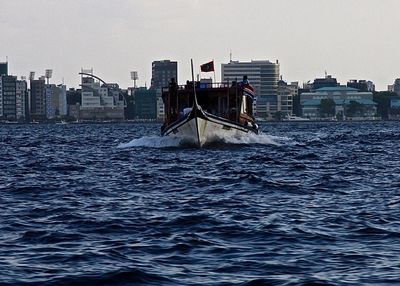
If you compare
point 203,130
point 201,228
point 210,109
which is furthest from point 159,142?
point 201,228

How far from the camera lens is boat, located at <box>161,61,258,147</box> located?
5956 centimetres

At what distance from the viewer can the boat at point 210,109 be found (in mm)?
59562

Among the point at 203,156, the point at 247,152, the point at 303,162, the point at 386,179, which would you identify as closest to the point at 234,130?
the point at 247,152

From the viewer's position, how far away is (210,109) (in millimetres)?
65312

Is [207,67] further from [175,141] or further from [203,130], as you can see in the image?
[203,130]

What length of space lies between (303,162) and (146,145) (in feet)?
82.3

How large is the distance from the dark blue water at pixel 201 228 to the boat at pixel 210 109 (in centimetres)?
1945

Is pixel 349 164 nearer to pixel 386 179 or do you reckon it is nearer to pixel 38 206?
pixel 386 179

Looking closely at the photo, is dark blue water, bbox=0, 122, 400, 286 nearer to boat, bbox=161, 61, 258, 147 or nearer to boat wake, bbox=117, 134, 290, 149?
boat, bbox=161, 61, 258, 147

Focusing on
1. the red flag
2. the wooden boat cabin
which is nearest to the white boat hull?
the wooden boat cabin

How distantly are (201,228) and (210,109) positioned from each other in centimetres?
4325

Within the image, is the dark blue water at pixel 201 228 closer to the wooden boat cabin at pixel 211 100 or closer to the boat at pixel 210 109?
the boat at pixel 210 109

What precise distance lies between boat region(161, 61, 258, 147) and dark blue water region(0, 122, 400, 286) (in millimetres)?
19446

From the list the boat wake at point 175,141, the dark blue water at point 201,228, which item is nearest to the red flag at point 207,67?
the boat wake at point 175,141
